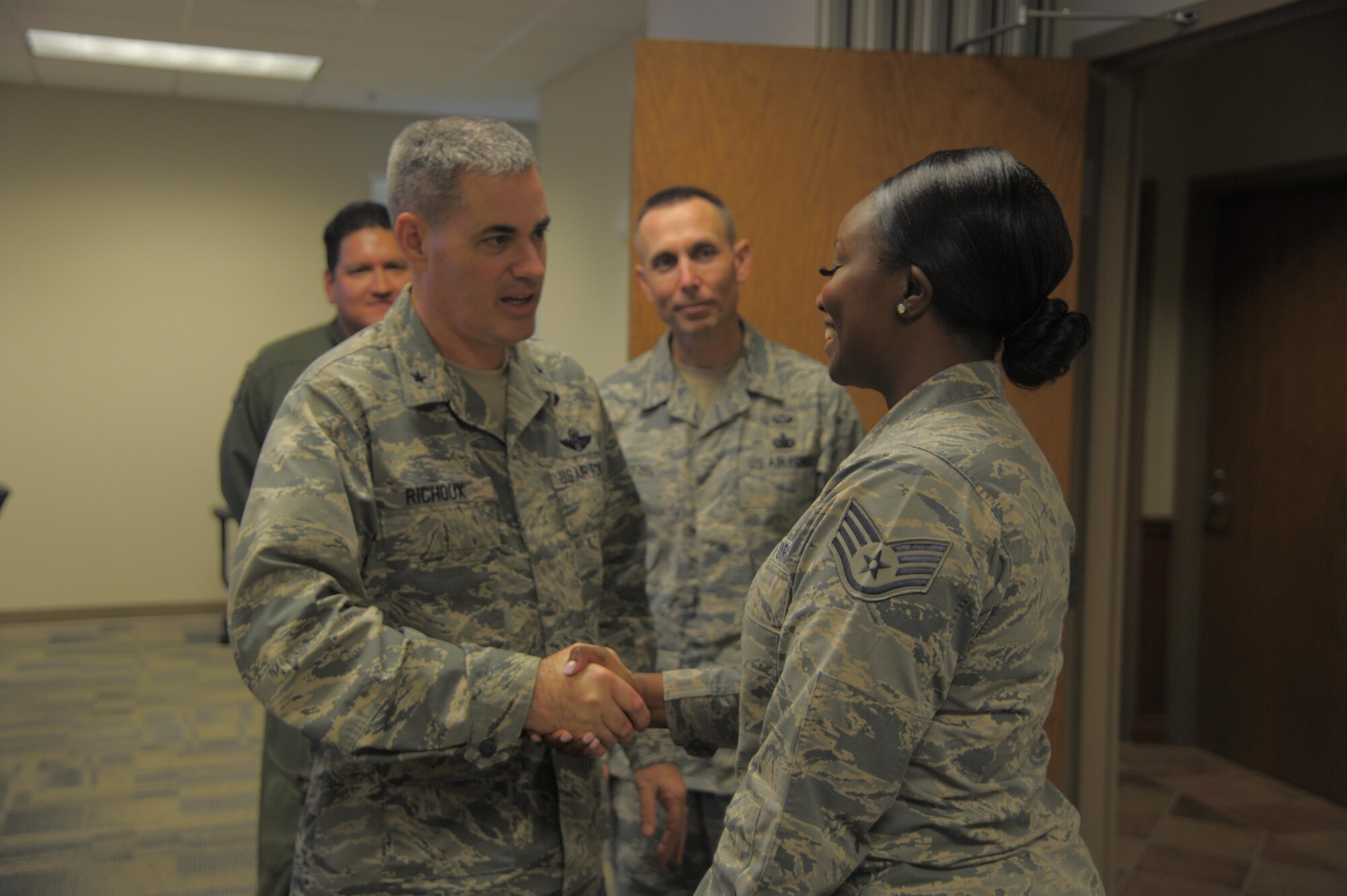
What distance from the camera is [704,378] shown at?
94.4 inches

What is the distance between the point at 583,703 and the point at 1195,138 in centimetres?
424

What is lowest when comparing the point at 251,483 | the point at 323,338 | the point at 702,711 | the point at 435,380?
the point at 702,711

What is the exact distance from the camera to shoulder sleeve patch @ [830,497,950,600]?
1.00 metres

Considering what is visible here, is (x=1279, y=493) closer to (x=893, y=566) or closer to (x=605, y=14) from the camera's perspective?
(x=605, y=14)

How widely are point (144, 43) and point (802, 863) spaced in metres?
6.22

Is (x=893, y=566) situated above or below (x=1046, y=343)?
below

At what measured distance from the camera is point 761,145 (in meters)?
2.66

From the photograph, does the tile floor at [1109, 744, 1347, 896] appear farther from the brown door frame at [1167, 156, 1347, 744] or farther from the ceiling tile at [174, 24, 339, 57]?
the ceiling tile at [174, 24, 339, 57]

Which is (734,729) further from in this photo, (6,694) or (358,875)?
(6,694)

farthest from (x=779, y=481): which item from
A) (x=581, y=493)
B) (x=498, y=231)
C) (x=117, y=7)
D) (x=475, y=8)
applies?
(x=117, y=7)

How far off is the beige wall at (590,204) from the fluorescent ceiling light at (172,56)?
4.50 feet

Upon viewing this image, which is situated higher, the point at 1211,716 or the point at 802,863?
the point at 802,863

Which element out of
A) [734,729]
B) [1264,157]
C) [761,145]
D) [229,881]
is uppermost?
[1264,157]

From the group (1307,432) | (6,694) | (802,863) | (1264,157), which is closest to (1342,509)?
(1307,432)
